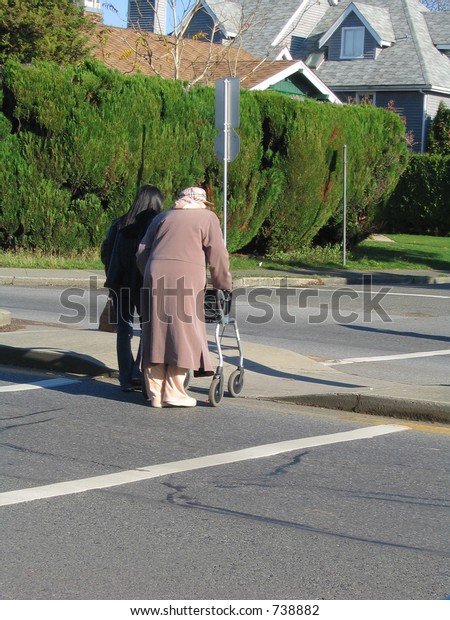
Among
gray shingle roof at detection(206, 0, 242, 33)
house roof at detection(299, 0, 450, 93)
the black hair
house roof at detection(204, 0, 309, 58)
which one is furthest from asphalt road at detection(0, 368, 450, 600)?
house roof at detection(204, 0, 309, 58)

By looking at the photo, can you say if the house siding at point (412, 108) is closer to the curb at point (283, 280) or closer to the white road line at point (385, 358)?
the curb at point (283, 280)

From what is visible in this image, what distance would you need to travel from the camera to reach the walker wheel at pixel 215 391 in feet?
29.2

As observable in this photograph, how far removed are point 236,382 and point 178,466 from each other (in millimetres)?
2475

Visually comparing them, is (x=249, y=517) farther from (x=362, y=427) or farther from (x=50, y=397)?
(x=50, y=397)

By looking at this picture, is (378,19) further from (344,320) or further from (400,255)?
(344,320)

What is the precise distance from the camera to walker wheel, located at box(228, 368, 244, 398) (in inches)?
365

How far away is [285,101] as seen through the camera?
25.6 metres

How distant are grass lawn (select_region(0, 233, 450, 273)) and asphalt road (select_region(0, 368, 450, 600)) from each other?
1367 centimetres

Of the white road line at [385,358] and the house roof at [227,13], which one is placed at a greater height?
the house roof at [227,13]

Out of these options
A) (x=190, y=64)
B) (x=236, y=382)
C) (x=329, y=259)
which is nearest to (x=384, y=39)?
(x=190, y=64)

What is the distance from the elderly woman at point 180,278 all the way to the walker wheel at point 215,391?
0.23 meters

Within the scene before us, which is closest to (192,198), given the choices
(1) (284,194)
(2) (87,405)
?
(2) (87,405)

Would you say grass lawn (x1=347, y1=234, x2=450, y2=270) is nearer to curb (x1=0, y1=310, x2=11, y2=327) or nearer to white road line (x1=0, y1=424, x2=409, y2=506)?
curb (x1=0, y1=310, x2=11, y2=327)

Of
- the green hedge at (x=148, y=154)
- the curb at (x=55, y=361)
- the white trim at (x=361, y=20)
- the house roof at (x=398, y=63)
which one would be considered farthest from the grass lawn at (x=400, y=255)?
the white trim at (x=361, y=20)
